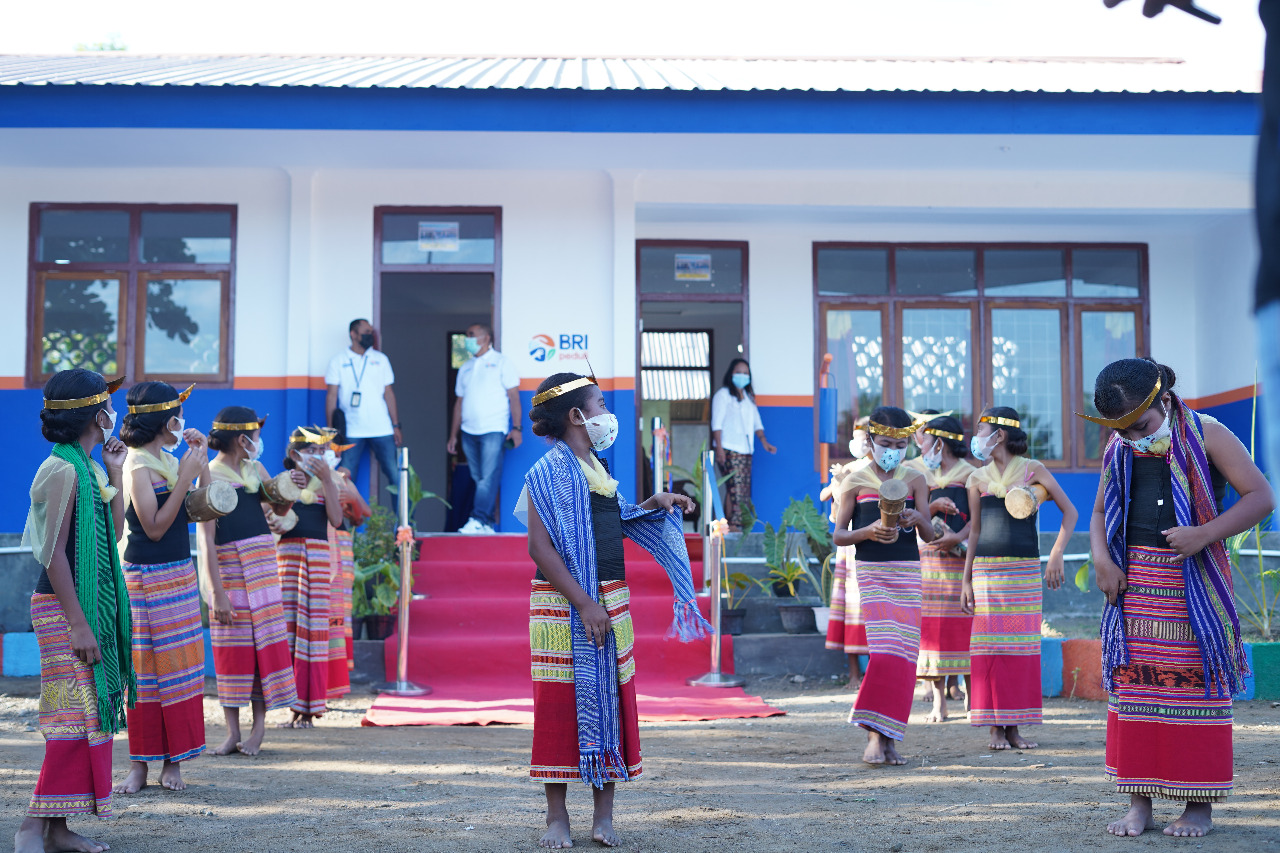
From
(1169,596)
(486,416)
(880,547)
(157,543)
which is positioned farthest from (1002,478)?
(486,416)

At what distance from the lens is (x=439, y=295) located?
14766 millimetres

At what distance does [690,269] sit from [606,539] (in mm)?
7995

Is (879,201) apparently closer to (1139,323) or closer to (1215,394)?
(1139,323)

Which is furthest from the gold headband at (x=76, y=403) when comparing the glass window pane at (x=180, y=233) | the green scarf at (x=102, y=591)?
the glass window pane at (x=180, y=233)

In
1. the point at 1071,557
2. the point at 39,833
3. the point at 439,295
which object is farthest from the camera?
the point at 439,295

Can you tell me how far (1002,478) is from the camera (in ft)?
20.6

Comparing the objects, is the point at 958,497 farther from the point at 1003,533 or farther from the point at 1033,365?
the point at 1033,365

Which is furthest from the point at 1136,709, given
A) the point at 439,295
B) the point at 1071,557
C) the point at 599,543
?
the point at 439,295

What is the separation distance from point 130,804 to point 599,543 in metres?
2.38

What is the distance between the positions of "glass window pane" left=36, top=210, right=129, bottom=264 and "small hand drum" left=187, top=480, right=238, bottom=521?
668 centimetres

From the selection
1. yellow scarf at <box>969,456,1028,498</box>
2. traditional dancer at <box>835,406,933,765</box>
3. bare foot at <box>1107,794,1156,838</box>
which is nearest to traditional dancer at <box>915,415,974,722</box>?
yellow scarf at <box>969,456,1028,498</box>

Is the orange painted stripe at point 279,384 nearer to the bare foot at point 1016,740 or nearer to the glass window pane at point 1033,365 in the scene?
the glass window pane at point 1033,365

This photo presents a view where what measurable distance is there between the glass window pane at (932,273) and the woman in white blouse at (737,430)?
77.7 inches

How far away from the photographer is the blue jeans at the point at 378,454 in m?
10.7
